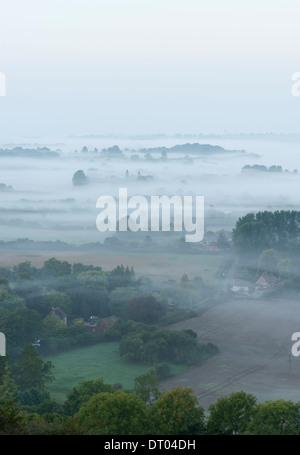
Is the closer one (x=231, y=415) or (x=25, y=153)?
(x=231, y=415)

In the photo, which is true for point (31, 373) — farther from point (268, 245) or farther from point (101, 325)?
point (268, 245)

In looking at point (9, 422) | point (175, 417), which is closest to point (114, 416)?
point (175, 417)

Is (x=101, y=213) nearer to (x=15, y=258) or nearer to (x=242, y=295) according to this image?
(x=15, y=258)

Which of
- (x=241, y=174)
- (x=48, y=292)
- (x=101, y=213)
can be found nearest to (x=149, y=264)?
(x=48, y=292)
